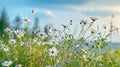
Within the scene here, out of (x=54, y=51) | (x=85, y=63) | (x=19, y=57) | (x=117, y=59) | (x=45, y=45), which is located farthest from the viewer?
(x=117, y=59)

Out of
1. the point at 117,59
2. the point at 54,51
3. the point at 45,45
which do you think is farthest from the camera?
the point at 117,59

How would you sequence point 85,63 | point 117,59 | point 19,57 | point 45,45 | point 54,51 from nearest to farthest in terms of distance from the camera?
1. point 54,51
2. point 85,63
3. point 19,57
4. point 45,45
5. point 117,59

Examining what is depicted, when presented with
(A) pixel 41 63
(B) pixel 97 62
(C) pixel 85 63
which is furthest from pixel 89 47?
(A) pixel 41 63

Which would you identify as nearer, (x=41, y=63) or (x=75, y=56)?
(x=41, y=63)

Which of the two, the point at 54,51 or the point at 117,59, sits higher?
the point at 54,51

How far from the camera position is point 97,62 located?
7.27 metres

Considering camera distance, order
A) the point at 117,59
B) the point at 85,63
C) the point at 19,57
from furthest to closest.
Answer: the point at 117,59
the point at 19,57
the point at 85,63

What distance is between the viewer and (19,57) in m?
6.50

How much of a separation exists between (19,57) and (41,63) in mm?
832

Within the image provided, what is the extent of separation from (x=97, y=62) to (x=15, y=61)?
1553 mm

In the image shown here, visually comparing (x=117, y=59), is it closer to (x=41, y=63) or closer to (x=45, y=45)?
(x=45, y=45)

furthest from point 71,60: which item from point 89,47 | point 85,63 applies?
point 89,47

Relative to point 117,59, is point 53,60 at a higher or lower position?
higher

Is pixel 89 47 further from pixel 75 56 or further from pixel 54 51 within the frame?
pixel 54 51
